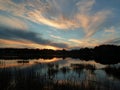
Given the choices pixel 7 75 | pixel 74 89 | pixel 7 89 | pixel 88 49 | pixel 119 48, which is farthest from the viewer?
pixel 88 49

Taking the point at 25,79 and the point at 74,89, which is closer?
the point at 74,89

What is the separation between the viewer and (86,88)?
12883 mm

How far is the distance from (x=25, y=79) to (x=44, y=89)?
211 cm

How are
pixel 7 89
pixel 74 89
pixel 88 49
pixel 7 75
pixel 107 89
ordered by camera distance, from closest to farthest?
1. pixel 7 89
2. pixel 74 89
3. pixel 107 89
4. pixel 7 75
5. pixel 88 49

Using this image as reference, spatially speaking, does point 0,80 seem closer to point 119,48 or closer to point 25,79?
point 25,79

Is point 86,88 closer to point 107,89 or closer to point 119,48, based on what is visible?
point 107,89

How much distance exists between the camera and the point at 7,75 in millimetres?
14414

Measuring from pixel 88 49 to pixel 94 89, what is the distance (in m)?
177

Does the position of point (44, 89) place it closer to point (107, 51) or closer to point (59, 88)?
point (59, 88)

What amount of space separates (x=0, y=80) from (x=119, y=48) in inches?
4749

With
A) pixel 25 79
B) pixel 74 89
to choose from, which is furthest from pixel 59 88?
pixel 25 79

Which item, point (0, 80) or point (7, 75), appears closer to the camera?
point (0, 80)

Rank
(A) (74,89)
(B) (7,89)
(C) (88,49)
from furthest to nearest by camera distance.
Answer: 1. (C) (88,49)
2. (A) (74,89)
3. (B) (7,89)

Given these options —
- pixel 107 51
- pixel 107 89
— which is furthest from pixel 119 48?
pixel 107 89
